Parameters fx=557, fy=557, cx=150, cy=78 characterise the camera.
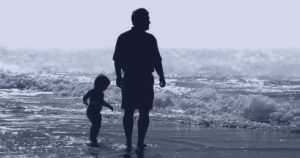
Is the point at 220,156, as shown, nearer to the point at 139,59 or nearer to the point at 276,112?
the point at 139,59

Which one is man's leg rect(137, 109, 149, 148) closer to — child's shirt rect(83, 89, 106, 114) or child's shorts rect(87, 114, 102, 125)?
child's shorts rect(87, 114, 102, 125)

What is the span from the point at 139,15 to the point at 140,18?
4 cm

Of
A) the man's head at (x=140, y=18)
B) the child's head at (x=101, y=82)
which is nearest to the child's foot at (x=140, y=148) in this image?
the man's head at (x=140, y=18)

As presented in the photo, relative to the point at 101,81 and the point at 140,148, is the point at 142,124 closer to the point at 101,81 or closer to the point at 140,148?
the point at 140,148

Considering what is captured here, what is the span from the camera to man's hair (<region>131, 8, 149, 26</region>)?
7.23 m

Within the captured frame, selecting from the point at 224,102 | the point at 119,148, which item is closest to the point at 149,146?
the point at 119,148

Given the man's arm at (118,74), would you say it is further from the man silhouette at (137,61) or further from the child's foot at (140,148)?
the child's foot at (140,148)

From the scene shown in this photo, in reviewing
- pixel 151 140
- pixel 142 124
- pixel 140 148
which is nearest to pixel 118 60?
pixel 142 124

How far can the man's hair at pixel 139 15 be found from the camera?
7227mm

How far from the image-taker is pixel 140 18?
725 centimetres

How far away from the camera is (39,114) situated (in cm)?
1326

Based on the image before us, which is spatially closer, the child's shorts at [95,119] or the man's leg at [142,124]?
the man's leg at [142,124]

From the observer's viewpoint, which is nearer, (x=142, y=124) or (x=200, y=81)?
(x=142, y=124)

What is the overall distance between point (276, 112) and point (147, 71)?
5757 millimetres
